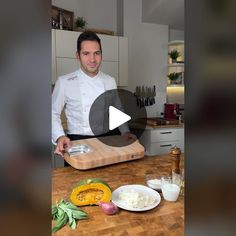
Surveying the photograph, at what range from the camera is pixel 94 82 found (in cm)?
171

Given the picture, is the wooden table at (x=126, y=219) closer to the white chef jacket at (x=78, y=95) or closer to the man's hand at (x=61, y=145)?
the man's hand at (x=61, y=145)

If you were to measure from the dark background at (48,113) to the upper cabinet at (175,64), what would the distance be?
2.86m

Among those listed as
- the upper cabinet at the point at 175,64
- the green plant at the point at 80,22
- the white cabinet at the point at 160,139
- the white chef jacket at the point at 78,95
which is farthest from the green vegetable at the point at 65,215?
the upper cabinet at the point at 175,64

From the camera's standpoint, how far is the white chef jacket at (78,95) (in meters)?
1.64

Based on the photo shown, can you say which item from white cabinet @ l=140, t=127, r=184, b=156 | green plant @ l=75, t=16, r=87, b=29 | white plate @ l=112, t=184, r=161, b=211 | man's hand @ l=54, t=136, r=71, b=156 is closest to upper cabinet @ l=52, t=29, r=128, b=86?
green plant @ l=75, t=16, r=87, b=29

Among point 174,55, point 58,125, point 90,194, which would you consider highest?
point 174,55

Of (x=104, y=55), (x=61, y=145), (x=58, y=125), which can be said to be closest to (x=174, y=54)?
(x=104, y=55)

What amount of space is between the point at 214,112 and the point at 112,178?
82 cm

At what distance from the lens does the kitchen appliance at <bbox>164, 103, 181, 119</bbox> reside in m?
2.87

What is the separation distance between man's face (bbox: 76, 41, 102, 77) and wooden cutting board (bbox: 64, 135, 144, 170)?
1.85 feet

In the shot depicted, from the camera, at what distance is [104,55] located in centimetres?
244

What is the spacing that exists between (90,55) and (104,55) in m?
0.99

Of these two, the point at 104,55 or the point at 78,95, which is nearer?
the point at 78,95

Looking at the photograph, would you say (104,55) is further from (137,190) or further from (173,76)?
(137,190)
